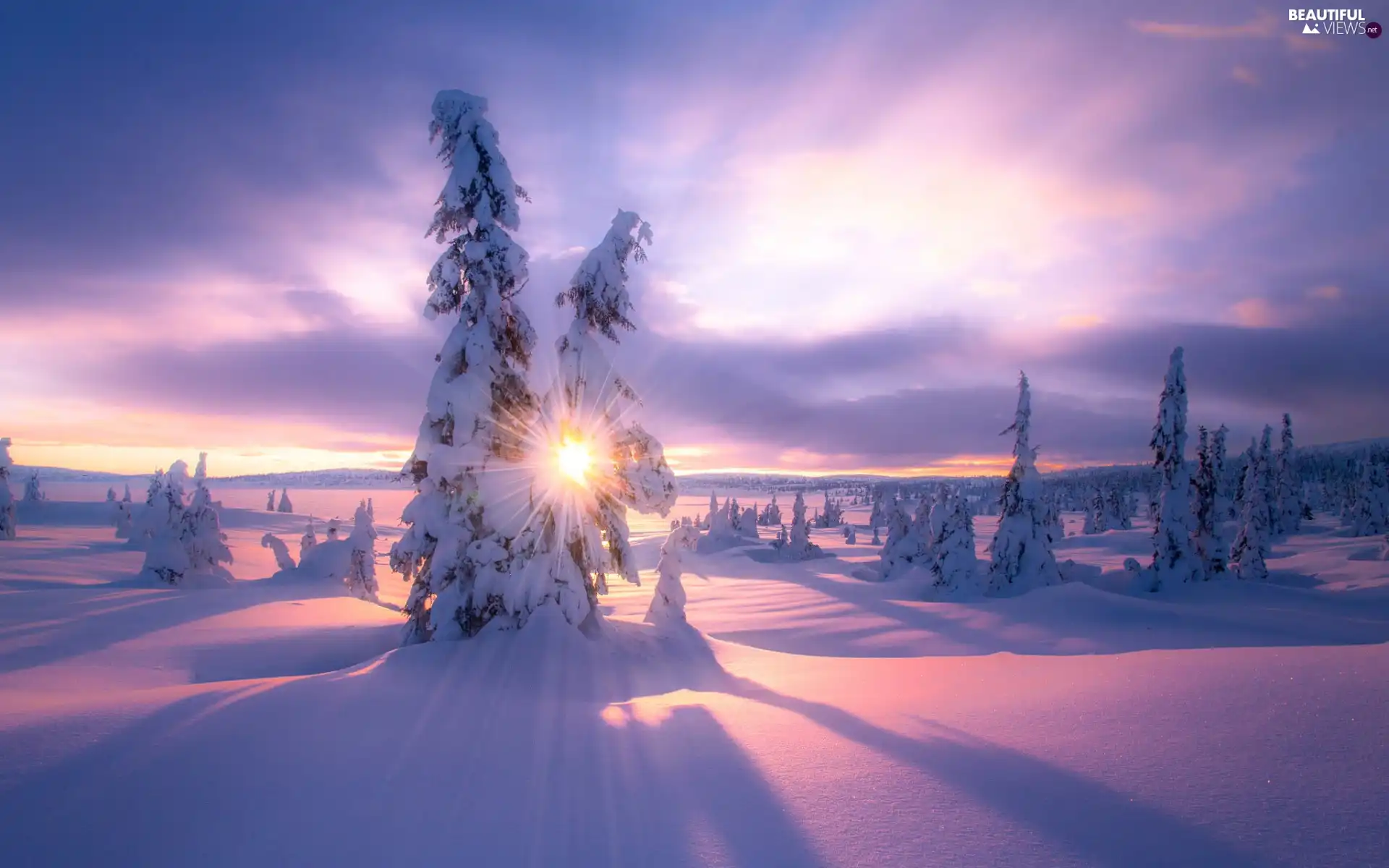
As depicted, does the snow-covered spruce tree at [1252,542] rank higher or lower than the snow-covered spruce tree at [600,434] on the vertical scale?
lower

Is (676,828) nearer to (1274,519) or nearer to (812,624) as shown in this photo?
(812,624)

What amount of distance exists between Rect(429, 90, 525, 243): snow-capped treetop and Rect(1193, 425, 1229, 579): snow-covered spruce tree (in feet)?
121

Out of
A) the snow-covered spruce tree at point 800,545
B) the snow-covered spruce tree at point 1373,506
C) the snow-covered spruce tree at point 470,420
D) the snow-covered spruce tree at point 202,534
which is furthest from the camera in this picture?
the snow-covered spruce tree at point 800,545

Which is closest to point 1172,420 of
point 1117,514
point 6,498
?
point 6,498

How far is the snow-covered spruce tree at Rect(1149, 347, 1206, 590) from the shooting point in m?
29.2

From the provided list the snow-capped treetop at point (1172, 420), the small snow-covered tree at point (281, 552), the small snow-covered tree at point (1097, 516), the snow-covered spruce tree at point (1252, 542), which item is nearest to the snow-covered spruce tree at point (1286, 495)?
the small snow-covered tree at point (1097, 516)

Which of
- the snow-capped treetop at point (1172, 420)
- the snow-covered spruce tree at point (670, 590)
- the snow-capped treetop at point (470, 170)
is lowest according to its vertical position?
the snow-covered spruce tree at point (670, 590)

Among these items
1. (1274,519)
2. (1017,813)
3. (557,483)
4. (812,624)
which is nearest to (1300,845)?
(1017,813)

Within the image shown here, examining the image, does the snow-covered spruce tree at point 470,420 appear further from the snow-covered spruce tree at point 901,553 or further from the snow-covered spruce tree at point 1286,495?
the snow-covered spruce tree at point 1286,495

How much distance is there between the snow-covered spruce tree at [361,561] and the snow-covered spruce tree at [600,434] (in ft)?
75.6

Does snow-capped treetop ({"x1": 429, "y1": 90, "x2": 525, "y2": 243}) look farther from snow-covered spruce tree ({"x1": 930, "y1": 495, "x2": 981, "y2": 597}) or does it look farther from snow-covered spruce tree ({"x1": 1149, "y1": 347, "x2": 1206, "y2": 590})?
snow-covered spruce tree ({"x1": 1149, "y1": 347, "x2": 1206, "y2": 590})

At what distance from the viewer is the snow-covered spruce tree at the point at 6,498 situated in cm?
3797

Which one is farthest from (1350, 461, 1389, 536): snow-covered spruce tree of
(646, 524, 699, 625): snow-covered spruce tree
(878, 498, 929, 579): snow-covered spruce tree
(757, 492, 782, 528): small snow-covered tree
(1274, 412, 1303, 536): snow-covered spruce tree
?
(757, 492, 782, 528): small snow-covered tree

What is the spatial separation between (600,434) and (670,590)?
494 cm
